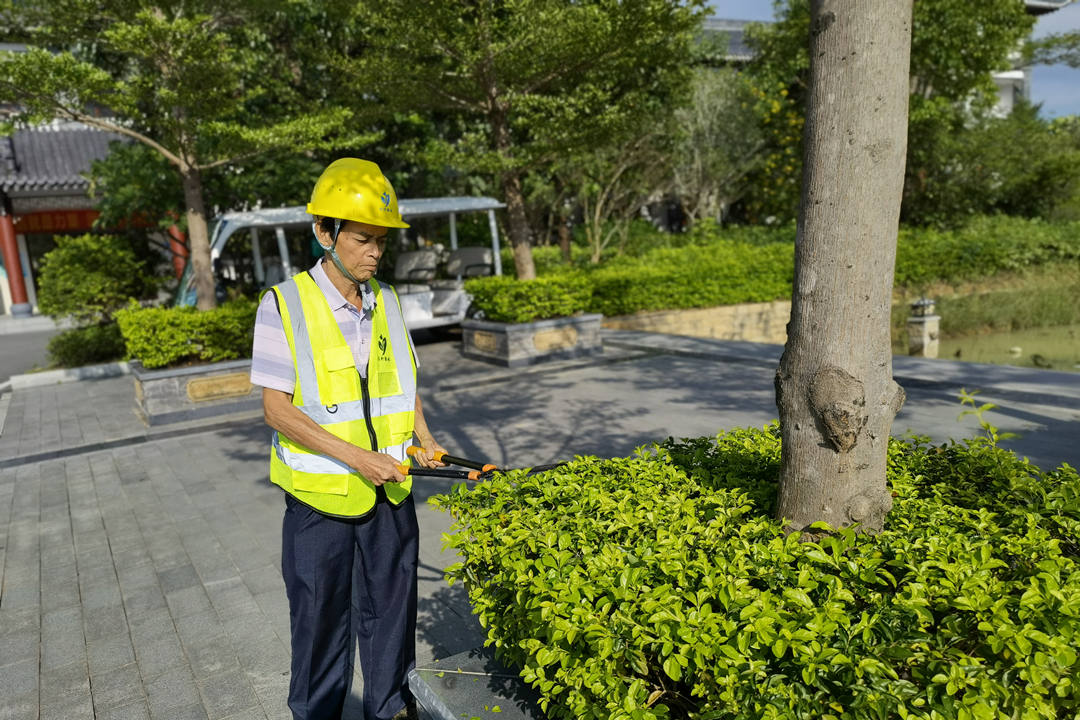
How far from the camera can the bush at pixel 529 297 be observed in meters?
10.3

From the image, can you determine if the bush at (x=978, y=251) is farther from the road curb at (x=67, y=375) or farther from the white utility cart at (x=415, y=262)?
the road curb at (x=67, y=375)

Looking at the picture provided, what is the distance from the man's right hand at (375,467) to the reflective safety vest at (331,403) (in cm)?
8

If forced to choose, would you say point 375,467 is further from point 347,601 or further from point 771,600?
point 771,600

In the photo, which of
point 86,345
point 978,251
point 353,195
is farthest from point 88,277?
point 978,251

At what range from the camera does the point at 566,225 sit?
1953 centimetres

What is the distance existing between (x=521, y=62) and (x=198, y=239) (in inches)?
190

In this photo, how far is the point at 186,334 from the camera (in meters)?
8.40

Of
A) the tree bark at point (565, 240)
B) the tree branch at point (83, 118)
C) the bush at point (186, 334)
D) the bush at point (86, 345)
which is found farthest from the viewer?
the tree bark at point (565, 240)

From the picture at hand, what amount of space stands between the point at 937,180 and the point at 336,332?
20906 mm

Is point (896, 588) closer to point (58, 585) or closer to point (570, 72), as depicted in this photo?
point (58, 585)

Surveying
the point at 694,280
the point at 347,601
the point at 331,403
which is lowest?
the point at 347,601

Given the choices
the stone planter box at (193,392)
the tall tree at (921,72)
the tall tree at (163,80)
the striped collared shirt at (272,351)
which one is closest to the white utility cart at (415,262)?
the tall tree at (163,80)

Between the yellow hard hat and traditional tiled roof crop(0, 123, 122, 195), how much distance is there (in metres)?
19.0

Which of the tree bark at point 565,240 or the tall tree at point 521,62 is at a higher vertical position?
the tall tree at point 521,62
